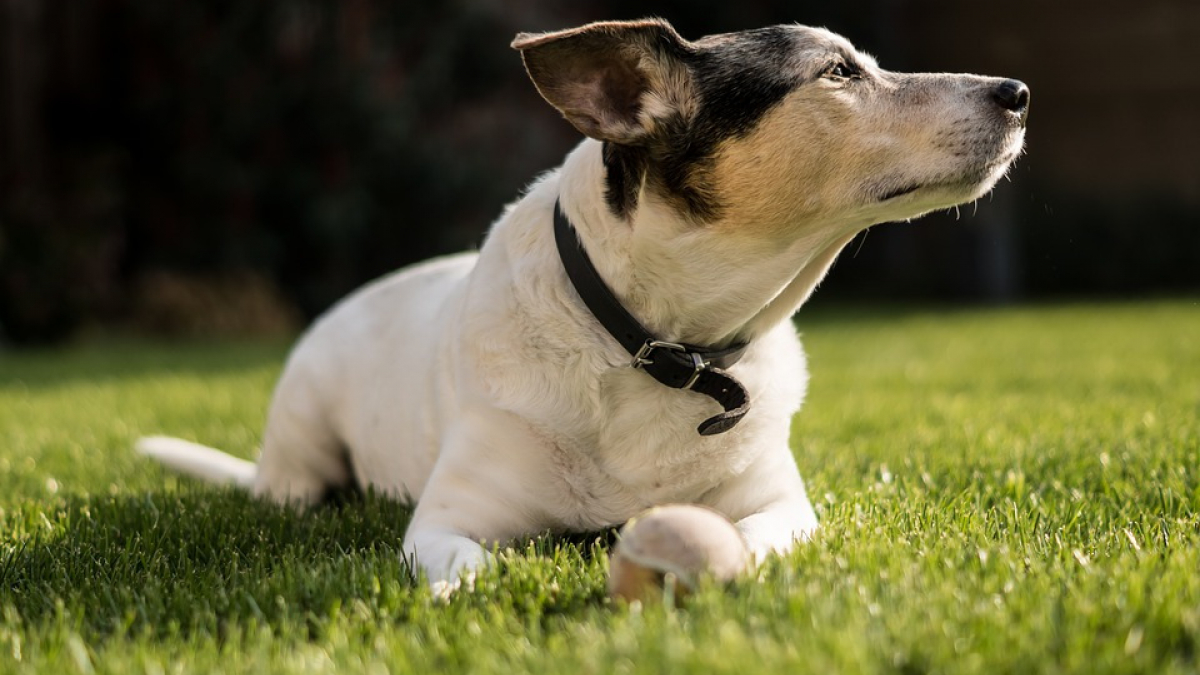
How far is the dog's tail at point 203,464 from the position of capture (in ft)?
14.8

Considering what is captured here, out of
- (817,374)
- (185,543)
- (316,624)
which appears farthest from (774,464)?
(817,374)

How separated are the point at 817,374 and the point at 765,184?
4818 millimetres

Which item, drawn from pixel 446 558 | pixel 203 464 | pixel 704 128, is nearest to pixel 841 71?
pixel 704 128

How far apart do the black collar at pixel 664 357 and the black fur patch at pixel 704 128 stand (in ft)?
0.67

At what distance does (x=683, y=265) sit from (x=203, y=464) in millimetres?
2366

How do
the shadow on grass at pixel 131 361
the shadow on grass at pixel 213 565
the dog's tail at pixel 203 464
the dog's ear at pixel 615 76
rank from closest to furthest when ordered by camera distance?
the shadow on grass at pixel 213 565 < the dog's ear at pixel 615 76 < the dog's tail at pixel 203 464 < the shadow on grass at pixel 131 361

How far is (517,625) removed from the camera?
7.45 feet

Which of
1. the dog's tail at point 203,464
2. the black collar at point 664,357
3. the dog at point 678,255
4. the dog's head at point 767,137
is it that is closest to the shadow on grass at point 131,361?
the dog's tail at point 203,464

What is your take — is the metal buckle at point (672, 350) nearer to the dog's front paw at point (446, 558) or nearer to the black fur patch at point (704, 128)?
the black fur patch at point (704, 128)

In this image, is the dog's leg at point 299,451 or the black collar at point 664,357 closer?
the black collar at point 664,357

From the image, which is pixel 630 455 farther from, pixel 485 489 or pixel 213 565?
pixel 213 565

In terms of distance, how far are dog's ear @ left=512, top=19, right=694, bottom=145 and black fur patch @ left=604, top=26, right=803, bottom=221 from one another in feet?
0.13

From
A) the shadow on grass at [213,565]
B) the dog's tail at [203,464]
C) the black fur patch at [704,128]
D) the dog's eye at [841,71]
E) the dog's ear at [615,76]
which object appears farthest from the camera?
the dog's tail at [203,464]

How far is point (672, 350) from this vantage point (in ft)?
10.1
